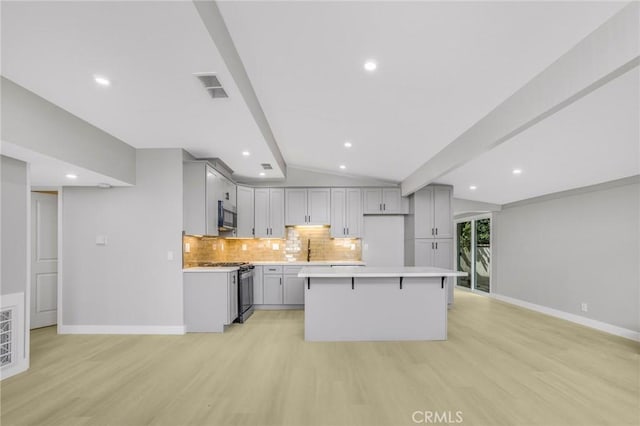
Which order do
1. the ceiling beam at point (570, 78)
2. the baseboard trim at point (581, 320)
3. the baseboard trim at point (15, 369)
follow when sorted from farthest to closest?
1. the baseboard trim at point (581, 320)
2. the baseboard trim at point (15, 369)
3. the ceiling beam at point (570, 78)

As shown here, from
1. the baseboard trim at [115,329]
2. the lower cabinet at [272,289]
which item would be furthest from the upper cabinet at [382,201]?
the baseboard trim at [115,329]

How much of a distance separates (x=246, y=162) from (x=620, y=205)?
539 cm

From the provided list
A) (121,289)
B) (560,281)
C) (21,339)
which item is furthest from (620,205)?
(21,339)

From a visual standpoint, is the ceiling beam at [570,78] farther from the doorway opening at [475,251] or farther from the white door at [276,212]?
the doorway opening at [475,251]

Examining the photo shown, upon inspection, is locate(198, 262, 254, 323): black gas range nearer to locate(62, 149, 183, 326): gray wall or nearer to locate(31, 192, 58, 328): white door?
locate(62, 149, 183, 326): gray wall

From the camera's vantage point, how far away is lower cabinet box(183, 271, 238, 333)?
4309mm

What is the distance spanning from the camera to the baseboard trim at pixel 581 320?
4113mm

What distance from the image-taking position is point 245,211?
20.0 ft

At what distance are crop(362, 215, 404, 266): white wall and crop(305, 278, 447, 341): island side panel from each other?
2.56m

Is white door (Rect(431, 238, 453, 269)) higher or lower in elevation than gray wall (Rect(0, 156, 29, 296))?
lower

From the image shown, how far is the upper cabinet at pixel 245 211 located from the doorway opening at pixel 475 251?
5.38m

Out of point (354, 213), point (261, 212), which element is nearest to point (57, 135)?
point (261, 212)

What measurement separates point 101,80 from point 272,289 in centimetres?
418

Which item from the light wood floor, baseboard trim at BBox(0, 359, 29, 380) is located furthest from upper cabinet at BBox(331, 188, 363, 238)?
baseboard trim at BBox(0, 359, 29, 380)
